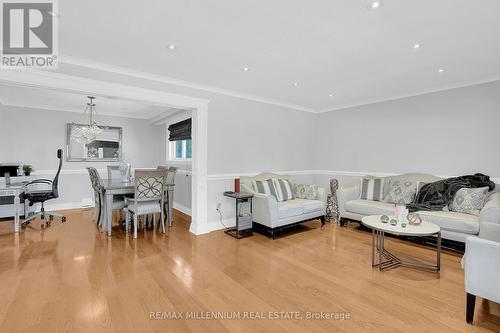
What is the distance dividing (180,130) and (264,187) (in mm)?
2596

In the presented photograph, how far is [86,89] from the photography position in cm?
303

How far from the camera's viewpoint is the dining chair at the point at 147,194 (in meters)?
3.82

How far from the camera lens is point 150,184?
13.0 feet

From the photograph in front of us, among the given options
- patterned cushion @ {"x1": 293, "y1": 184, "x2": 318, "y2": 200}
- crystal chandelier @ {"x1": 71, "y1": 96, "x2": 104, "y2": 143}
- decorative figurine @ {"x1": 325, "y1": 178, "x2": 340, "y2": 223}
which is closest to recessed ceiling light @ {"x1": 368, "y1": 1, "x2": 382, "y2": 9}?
patterned cushion @ {"x1": 293, "y1": 184, "x2": 318, "y2": 200}

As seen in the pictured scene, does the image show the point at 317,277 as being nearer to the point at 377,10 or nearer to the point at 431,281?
the point at 431,281

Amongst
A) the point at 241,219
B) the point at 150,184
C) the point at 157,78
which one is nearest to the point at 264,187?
the point at 241,219

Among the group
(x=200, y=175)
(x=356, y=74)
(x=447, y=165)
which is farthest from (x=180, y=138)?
(x=447, y=165)

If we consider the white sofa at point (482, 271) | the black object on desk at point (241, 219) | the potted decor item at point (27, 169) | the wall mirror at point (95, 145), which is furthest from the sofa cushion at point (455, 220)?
the potted decor item at point (27, 169)

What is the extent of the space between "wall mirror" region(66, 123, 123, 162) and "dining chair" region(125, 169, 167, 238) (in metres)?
2.50

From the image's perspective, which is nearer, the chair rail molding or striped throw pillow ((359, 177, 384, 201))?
the chair rail molding

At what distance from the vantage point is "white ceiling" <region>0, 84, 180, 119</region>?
443 cm

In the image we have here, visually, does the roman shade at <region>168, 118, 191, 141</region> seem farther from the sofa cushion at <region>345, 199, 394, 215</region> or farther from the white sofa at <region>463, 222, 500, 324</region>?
the white sofa at <region>463, 222, 500, 324</region>

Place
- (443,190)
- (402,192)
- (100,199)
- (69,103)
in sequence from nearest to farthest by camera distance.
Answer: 1. (443,190)
2. (402,192)
3. (100,199)
4. (69,103)

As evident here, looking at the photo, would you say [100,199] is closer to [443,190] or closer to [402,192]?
[402,192]
